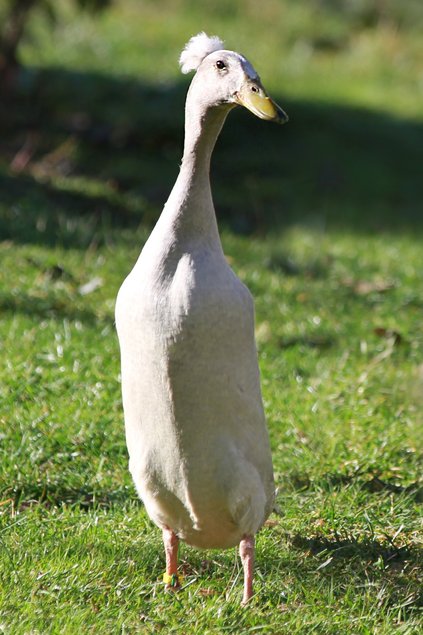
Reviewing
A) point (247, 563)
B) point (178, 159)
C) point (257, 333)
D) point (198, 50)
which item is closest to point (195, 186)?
point (198, 50)

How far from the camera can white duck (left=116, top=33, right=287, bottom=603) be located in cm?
287

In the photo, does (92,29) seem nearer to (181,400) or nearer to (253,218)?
(253,218)

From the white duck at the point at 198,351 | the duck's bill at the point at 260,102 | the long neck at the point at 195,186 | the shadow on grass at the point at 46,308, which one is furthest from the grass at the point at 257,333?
the duck's bill at the point at 260,102

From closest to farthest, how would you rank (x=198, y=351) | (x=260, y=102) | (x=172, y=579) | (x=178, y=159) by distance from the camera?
(x=260, y=102)
(x=198, y=351)
(x=172, y=579)
(x=178, y=159)

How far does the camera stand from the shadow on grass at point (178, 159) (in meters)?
8.05

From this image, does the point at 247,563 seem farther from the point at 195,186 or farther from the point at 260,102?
the point at 260,102

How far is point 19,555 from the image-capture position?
10.4 ft

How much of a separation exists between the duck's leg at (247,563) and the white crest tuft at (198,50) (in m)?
1.42

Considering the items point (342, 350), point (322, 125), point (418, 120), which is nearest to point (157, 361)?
point (342, 350)

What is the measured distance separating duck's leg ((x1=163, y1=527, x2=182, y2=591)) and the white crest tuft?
4.63ft

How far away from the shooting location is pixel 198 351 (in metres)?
2.89

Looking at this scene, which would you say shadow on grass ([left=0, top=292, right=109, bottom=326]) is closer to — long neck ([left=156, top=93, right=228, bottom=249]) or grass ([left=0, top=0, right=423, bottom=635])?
grass ([left=0, top=0, right=423, bottom=635])

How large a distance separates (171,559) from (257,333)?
2.24 metres

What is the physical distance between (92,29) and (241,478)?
33.6ft
